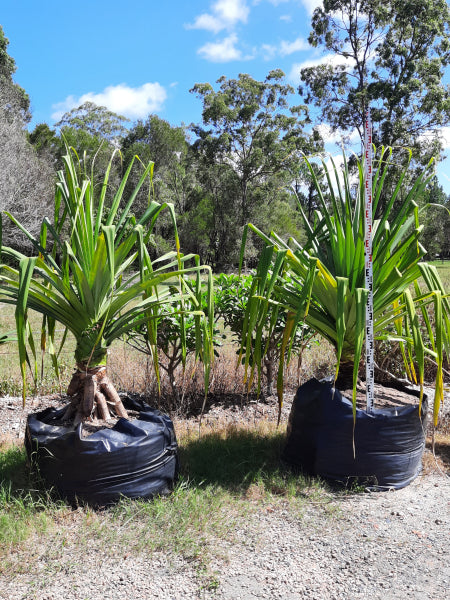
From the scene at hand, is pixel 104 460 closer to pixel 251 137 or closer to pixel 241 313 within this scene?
pixel 241 313

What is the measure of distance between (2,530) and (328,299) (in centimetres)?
210

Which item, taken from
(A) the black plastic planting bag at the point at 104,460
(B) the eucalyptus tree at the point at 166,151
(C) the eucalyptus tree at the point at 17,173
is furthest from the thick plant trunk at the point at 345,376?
(B) the eucalyptus tree at the point at 166,151

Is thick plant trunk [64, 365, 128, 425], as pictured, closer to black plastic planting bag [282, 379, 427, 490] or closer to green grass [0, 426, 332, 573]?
green grass [0, 426, 332, 573]

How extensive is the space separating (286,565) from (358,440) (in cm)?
84

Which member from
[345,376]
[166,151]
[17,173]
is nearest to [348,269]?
[345,376]

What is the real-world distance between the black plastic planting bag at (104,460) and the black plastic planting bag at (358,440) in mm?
856

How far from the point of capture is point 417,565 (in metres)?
2.17

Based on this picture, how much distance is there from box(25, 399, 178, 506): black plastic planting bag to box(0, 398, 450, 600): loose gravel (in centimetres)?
29

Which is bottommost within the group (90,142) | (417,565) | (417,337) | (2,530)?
(417,565)

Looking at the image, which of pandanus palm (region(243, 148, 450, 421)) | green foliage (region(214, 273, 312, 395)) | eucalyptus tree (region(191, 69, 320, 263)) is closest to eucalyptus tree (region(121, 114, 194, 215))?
eucalyptus tree (region(191, 69, 320, 263))

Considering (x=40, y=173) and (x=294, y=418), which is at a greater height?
(x=40, y=173)

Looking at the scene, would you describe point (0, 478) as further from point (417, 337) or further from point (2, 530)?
point (417, 337)

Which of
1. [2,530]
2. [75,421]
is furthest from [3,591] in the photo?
[75,421]

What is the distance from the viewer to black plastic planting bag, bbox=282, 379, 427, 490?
2715 mm
